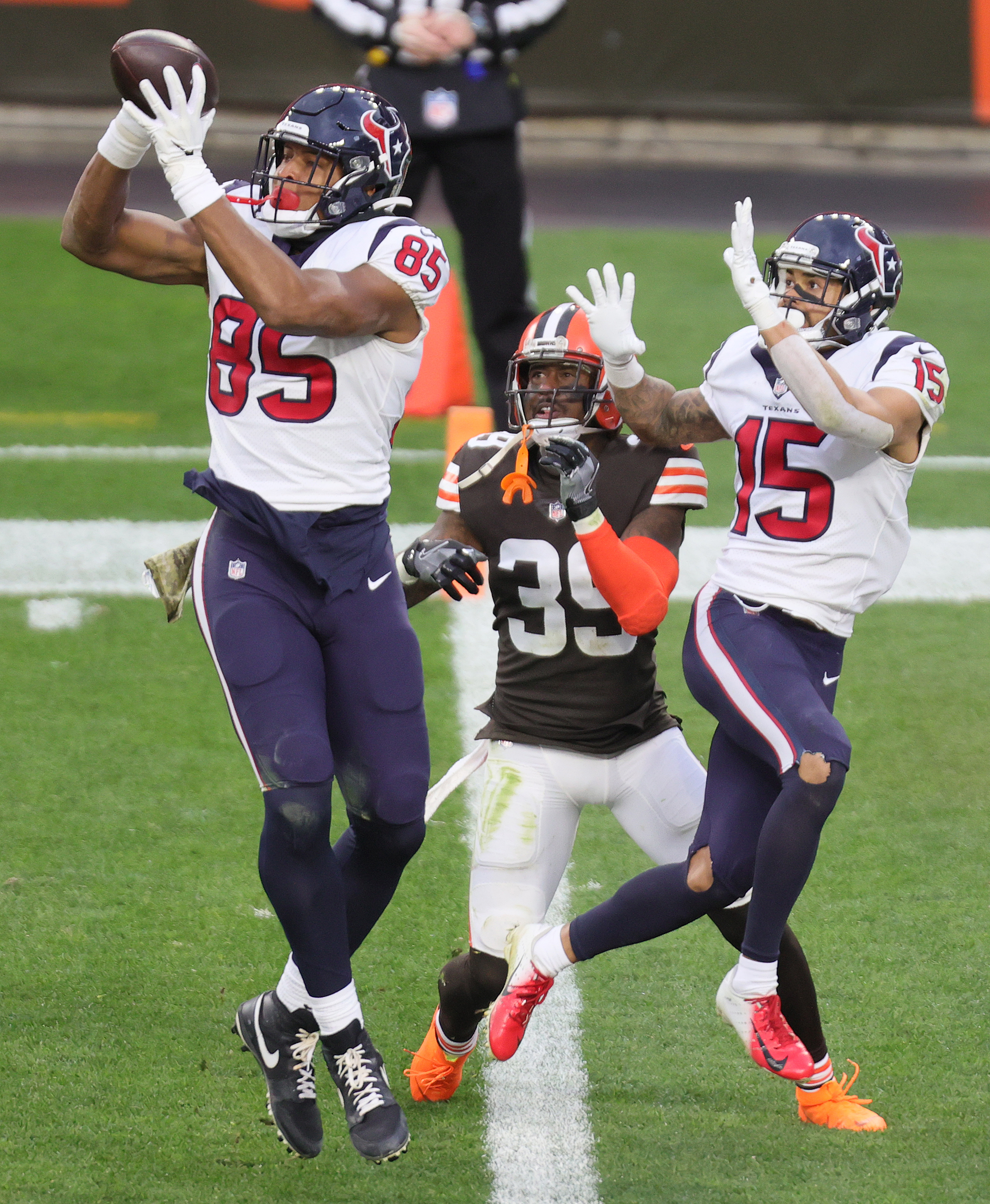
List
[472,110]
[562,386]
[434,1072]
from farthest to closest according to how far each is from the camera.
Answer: [472,110]
[562,386]
[434,1072]

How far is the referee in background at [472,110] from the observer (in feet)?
24.8

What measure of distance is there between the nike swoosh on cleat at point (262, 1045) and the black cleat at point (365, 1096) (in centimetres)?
11

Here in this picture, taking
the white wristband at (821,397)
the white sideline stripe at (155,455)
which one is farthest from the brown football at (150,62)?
the white sideline stripe at (155,455)

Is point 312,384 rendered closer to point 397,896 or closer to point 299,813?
point 299,813

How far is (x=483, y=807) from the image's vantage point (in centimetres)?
391

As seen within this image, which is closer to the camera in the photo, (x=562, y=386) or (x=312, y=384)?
(x=312, y=384)

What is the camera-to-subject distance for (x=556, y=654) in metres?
3.94

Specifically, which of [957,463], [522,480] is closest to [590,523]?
[522,480]

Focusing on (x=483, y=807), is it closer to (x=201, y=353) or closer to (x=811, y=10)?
(x=201, y=353)

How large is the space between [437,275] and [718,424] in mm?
854

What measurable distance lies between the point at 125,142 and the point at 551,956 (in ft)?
6.32

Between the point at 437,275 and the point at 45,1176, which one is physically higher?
the point at 437,275

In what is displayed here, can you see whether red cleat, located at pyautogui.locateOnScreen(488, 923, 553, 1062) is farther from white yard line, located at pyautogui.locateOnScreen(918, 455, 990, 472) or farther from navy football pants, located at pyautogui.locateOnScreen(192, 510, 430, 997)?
A: white yard line, located at pyautogui.locateOnScreen(918, 455, 990, 472)

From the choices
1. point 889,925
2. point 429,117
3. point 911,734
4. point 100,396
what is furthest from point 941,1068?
point 100,396
